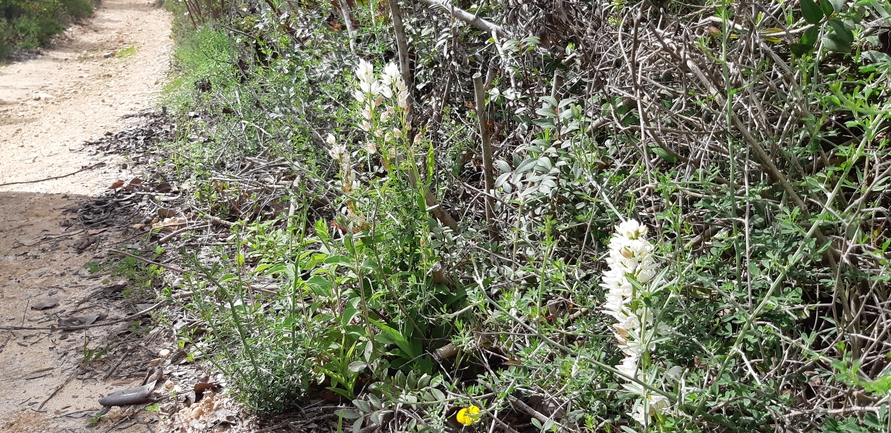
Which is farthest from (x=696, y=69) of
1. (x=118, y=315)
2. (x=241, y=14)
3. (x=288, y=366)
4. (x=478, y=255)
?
(x=241, y=14)

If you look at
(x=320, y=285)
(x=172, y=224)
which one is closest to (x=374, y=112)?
(x=320, y=285)

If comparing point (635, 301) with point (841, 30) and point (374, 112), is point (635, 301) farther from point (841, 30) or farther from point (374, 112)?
point (374, 112)

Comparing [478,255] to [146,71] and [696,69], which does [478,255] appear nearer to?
[696,69]

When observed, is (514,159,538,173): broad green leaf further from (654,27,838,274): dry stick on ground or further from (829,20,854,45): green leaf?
(829,20,854,45): green leaf

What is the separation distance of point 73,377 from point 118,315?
0.51m

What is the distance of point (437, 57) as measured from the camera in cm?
346

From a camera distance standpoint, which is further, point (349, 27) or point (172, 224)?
point (172, 224)

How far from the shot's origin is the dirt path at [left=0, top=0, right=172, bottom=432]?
2797 mm

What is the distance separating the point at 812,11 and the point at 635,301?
775mm

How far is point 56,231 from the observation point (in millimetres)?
4551

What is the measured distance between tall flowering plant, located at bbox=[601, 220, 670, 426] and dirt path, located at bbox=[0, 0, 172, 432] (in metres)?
1.89

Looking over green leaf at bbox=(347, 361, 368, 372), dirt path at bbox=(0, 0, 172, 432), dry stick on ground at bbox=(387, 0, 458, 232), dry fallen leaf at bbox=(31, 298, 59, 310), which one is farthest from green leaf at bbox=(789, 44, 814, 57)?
dry fallen leaf at bbox=(31, 298, 59, 310)

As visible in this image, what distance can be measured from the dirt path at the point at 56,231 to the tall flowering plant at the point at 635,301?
1.89 metres

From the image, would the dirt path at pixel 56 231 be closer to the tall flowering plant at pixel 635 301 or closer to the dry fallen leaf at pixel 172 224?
the dry fallen leaf at pixel 172 224
